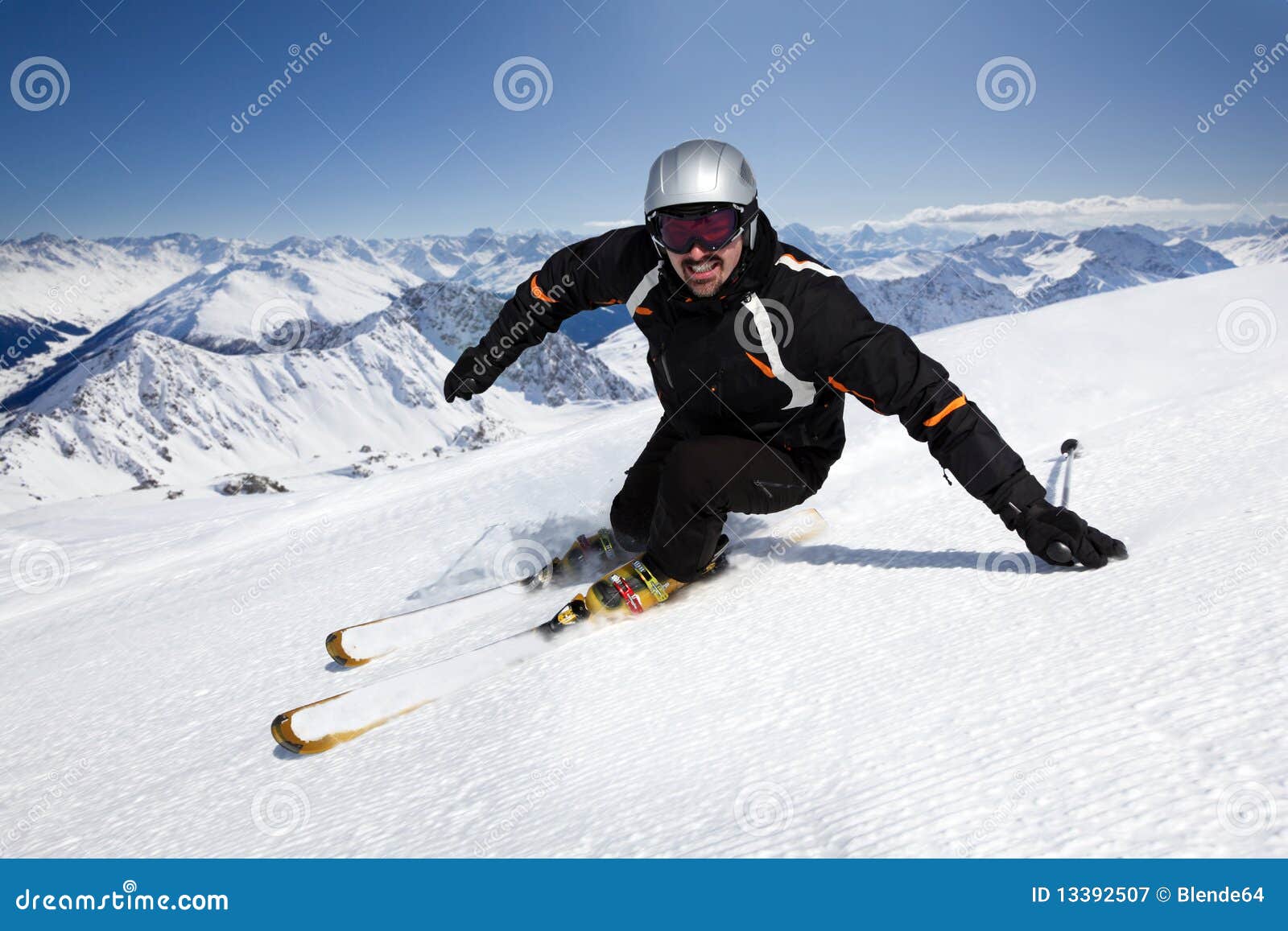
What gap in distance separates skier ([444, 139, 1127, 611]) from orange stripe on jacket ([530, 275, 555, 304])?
1.92 feet

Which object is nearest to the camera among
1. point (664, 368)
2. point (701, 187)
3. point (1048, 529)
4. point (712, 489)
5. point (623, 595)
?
point (1048, 529)

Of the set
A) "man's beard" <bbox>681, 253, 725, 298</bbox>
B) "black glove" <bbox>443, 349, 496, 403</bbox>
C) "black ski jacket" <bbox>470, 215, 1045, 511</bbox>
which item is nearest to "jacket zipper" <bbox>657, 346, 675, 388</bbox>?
"black ski jacket" <bbox>470, 215, 1045, 511</bbox>

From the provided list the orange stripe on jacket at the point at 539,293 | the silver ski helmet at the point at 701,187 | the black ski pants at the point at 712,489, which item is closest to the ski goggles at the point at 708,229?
the silver ski helmet at the point at 701,187

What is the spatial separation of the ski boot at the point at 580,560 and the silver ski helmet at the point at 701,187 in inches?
80.7

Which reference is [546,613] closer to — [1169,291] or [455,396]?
[455,396]

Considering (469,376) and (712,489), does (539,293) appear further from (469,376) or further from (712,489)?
(712,489)

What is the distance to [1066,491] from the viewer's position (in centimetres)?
412

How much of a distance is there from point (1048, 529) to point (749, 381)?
4.77ft

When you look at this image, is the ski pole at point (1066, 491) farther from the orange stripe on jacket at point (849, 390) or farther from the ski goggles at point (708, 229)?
the ski goggles at point (708, 229)

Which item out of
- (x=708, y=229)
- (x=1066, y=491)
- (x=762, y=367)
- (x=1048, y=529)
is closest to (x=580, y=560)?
(x=762, y=367)

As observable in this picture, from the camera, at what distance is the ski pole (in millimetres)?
3066

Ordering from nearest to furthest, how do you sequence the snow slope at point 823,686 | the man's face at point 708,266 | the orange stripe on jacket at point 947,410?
the snow slope at point 823,686 → the orange stripe on jacket at point 947,410 → the man's face at point 708,266

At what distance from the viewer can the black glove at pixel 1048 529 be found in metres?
3.07

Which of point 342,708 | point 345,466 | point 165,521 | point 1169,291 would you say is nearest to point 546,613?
point 342,708
